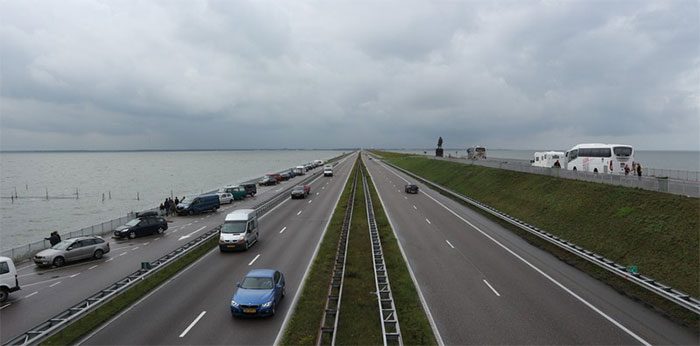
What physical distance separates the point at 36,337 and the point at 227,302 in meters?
6.89

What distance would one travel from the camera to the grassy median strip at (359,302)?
14914 mm

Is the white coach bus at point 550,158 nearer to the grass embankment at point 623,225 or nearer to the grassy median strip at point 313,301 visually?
the grass embankment at point 623,225

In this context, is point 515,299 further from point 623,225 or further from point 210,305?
point 210,305

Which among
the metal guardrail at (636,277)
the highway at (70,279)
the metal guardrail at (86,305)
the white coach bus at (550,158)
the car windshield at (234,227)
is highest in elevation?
the white coach bus at (550,158)

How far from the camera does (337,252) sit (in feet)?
85.4

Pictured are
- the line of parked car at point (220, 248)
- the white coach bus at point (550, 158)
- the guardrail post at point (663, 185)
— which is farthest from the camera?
the white coach bus at point (550, 158)

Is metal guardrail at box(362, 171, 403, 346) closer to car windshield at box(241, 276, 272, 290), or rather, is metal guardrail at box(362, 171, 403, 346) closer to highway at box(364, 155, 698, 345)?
highway at box(364, 155, 698, 345)

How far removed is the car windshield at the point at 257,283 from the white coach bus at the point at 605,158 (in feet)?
135

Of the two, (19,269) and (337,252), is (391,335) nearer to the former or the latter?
(337,252)

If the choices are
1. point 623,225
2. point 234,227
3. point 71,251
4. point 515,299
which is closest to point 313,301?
point 515,299

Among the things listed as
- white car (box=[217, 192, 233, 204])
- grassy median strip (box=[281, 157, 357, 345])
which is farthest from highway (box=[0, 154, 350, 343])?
white car (box=[217, 192, 233, 204])

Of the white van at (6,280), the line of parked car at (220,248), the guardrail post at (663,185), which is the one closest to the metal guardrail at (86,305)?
the line of parked car at (220,248)

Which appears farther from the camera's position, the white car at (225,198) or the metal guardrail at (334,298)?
the white car at (225,198)

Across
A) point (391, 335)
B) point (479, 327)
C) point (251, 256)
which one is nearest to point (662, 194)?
point (479, 327)
